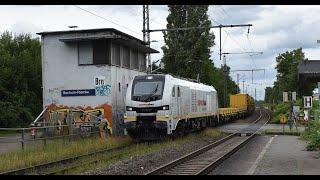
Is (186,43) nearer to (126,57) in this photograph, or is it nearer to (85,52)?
(126,57)

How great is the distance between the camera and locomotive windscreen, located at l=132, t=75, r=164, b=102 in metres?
25.4

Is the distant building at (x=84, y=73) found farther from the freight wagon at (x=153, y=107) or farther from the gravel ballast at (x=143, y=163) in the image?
the gravel ballast at (x=143, y=163)

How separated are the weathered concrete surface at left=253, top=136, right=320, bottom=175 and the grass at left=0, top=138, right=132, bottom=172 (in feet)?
22.4

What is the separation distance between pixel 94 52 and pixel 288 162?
612 inches

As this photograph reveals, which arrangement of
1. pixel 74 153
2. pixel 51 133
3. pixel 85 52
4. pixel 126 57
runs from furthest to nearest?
pixel 126 57, pixel 85 52, pixel 51 133, pixel 74 153

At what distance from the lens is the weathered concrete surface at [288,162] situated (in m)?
14.5

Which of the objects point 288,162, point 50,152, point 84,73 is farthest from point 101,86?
point 288,162

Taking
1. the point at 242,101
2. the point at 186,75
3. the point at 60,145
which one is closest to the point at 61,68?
the point at 60,145

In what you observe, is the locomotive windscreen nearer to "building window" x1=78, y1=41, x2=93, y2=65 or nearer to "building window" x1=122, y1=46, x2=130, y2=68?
"building window" x1=78, y1=41, x2=93, y2=65

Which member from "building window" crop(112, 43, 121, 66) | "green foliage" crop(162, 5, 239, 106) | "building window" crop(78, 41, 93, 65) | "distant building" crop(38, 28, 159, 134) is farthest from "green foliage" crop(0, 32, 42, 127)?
"green foliage" crop(162, 5, 239, 106)

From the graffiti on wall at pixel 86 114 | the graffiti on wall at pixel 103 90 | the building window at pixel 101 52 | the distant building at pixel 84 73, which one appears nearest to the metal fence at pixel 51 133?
the graffiti on wall at pixel 86 114

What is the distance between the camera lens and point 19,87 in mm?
44375

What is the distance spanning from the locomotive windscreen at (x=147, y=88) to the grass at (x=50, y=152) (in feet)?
7.58
